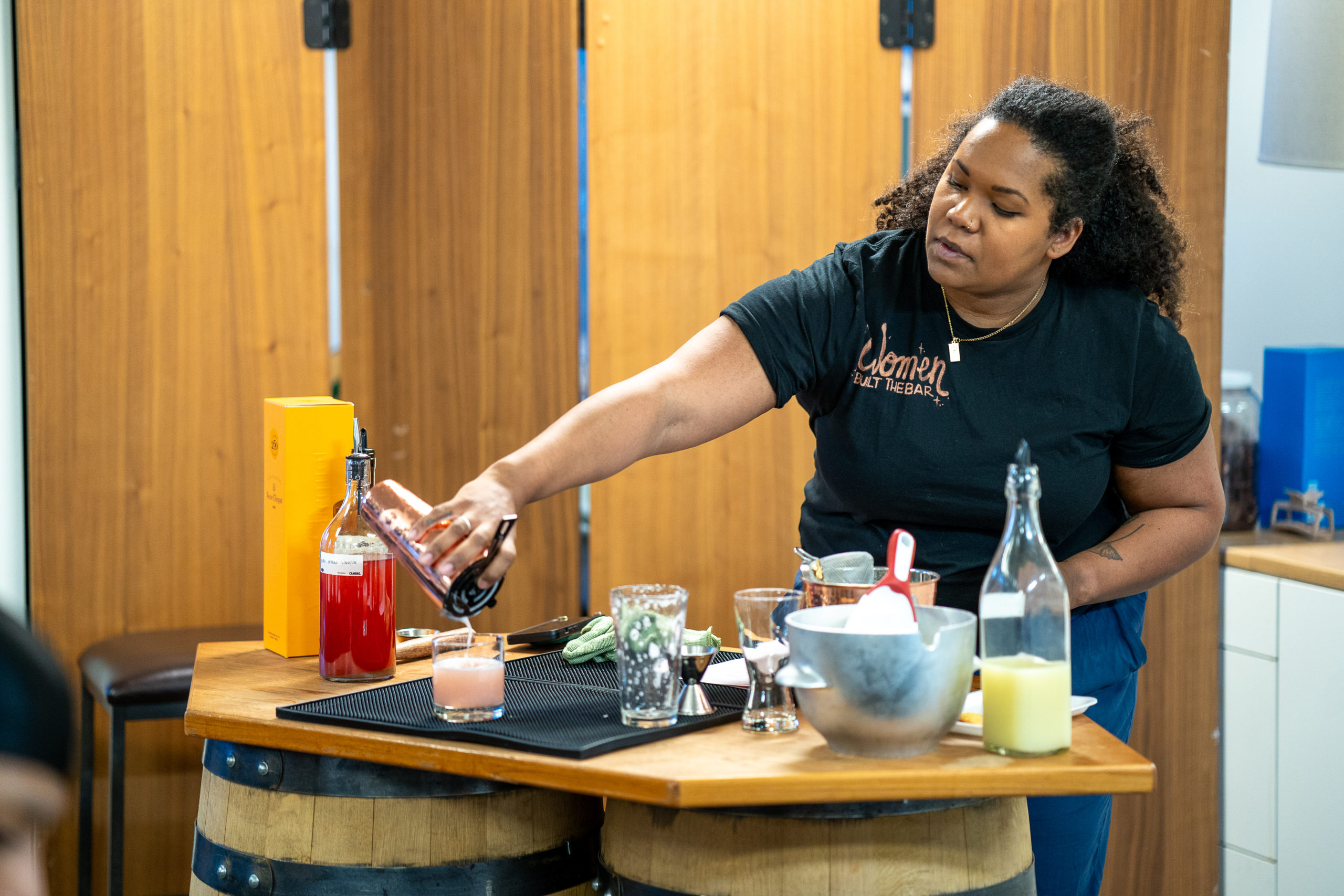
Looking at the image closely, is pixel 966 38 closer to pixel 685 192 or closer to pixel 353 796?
pixel 685 192

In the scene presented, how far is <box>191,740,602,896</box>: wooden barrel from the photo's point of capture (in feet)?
4.16

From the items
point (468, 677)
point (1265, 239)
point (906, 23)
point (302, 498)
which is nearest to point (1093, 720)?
point (468, 677)

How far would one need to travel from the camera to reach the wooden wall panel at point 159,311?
260 cm

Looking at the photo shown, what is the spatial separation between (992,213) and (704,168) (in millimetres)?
1088

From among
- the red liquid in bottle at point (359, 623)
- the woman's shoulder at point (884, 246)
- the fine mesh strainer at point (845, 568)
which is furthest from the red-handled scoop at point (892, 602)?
the woman's shoulder at point (884, 246)

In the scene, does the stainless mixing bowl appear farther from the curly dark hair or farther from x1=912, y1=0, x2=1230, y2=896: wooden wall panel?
x1=912, y1=0, x2=1230, y2=896: wooden wall panel

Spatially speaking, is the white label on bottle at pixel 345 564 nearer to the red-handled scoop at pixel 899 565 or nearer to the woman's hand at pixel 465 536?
the woman's hand at pixel 465 536

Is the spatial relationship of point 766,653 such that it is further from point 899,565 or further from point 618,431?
point 618,431

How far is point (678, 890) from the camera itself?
1.20 meters

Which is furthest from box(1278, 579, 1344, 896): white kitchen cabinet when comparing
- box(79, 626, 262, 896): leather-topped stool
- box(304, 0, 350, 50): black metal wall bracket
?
box(304, 0, 350, 50): black metal wall bracket

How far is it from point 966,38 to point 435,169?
108 cm

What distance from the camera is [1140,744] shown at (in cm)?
261

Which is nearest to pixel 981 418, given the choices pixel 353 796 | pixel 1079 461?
pixel 1079 461

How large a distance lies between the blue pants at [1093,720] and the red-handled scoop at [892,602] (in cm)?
47
